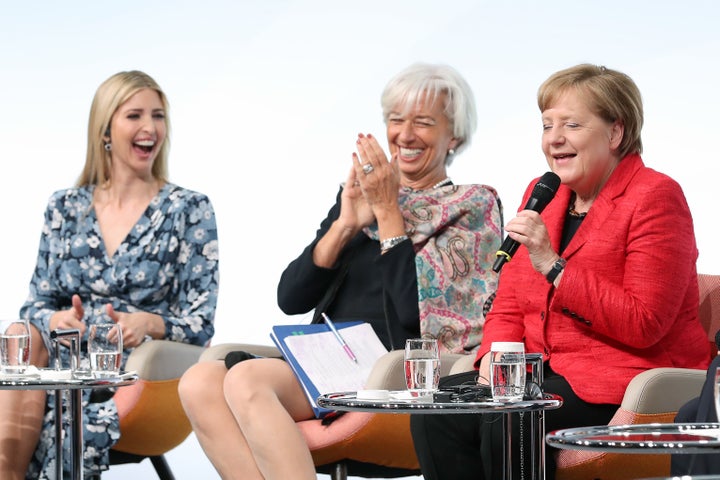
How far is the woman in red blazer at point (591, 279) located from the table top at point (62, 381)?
703 millimetres

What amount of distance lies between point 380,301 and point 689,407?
1.12m

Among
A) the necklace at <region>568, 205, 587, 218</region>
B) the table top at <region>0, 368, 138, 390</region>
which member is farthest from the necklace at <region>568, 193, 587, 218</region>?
the table top at <region>0, 368, 138, 390</region>

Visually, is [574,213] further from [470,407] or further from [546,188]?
[470,407]

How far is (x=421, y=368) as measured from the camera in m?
2.28

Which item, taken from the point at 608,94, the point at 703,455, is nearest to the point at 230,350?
the point at 608,94

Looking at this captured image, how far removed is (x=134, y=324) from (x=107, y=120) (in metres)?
0.73

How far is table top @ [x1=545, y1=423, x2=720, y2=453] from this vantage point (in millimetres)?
1469

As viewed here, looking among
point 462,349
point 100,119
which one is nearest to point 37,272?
point 100,119

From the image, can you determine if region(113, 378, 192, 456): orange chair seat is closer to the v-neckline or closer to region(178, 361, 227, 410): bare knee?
region(178, 361, 227, 410): bare knee

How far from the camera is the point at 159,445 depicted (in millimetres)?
3457

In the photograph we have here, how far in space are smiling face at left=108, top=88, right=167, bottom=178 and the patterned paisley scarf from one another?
2.98ft

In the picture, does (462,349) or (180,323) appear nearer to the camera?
(462,349)

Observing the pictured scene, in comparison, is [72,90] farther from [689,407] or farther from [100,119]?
[689,407]

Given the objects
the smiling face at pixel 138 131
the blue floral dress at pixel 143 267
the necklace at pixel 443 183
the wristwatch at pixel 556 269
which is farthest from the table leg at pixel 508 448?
the smiling face at pixel 138 131
